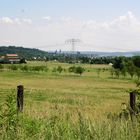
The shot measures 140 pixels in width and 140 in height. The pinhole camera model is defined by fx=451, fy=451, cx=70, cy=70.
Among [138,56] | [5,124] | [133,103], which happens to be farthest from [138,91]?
[138,56]

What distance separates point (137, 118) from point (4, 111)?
8.52 ft

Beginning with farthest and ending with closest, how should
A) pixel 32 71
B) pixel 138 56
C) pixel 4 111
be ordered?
pixel 32 71, pixel 138 56, pixel 4 111

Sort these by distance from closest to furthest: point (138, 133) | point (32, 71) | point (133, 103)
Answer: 1. point (138, 133)
2. point (133, 103)
3. point (32, 71)

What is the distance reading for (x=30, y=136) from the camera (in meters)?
7.46

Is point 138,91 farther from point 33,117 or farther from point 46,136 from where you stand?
point 46,136

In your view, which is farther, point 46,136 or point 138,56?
point 138,56

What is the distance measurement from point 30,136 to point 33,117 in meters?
1.54

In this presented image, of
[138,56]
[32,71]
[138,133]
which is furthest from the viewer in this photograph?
[32,71]

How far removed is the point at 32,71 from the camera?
128 meters

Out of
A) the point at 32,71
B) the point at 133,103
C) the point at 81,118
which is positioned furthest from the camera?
the point at 32,71

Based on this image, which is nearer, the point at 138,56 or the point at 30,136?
the point at 30,136

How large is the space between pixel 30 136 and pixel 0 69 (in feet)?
407

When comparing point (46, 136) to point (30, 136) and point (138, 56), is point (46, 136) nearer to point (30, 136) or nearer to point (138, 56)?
point (30, 136)

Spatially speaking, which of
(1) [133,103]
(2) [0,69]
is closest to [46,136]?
(1) [133,103]
